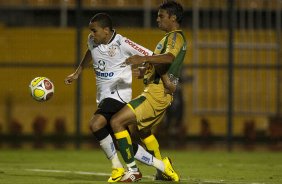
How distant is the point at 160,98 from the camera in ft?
33.3

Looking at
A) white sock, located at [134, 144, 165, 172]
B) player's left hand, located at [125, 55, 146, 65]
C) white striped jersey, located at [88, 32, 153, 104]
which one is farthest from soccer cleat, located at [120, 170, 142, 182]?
player's left hand, located at [125, 55, 146, 65]

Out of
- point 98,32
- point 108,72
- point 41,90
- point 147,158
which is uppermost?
point 98,32

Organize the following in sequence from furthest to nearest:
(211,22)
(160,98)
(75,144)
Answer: (211,22)
(75,144)
(160,98)

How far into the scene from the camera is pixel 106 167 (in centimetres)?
1336

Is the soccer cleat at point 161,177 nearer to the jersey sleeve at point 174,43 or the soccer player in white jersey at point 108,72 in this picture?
the soccer player in white jersey at point 108,72

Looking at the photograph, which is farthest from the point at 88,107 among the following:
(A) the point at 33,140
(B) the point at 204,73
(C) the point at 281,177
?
(C) the point at 281,177

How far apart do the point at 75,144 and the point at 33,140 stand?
7.56 feet

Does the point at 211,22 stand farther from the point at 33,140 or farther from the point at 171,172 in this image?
the point at 171,172

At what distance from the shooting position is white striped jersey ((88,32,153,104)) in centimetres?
1055

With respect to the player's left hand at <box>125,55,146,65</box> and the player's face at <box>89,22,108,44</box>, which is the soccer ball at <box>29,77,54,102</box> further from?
the player's left hand at <box>125,55,146,65</box>

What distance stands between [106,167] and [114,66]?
315 cm

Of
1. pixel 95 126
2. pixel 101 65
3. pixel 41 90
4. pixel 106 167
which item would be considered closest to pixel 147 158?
pixel 95 126

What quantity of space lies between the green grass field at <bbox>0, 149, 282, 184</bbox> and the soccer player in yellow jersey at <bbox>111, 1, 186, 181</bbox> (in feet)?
2.04

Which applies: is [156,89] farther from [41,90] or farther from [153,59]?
[41,90]
